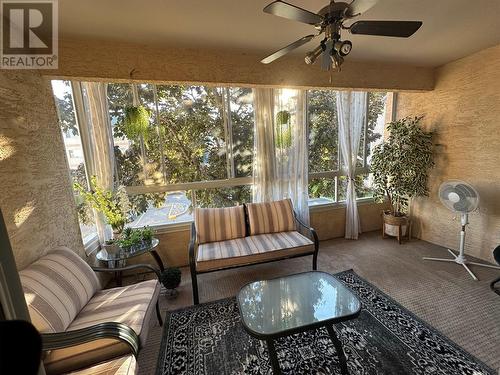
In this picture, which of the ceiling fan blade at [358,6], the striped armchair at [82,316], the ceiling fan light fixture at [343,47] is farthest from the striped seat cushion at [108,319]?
the ceiling fan blade at [358,6]

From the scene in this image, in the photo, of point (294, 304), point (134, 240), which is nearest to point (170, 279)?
A: point (134, 240)

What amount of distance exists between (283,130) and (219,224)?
1.62m

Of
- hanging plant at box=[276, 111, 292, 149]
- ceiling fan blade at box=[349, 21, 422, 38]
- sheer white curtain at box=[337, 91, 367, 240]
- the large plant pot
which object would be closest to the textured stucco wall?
ceiling fan blade at box=[349, 21, 422, 38]

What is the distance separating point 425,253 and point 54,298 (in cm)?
419

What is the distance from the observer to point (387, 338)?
1897 millimetres

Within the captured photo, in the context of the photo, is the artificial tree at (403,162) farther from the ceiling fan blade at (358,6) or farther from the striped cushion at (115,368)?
the striped cushion at (115,368)

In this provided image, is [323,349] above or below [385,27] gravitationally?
below

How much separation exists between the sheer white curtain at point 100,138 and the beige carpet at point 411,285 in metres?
1.48

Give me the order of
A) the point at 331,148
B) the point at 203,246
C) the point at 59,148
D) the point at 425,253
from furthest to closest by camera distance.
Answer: the point at 331,148 → the point at 425,253 → the point at 203,246 → the point at 59,148

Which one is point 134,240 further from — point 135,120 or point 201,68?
point 201,68

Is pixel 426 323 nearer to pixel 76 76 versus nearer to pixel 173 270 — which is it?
pixel 173 270

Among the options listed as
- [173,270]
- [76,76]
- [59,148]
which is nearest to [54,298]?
[173,270]

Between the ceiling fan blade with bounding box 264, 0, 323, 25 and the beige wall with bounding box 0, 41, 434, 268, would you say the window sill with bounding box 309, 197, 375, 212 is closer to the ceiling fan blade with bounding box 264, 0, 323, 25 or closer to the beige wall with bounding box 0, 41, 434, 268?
the beige wall with bounding box 0, 41, 434, 268

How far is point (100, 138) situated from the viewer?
2.77 meters
